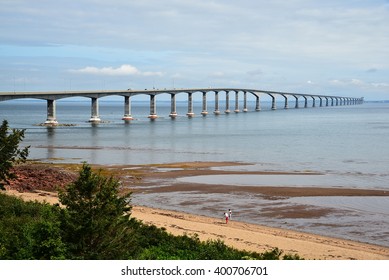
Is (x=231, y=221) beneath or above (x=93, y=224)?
beneath

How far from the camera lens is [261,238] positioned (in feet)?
77.1

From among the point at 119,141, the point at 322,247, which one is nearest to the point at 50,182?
the point at 322,247

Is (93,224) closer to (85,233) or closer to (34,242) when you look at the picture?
(85,233)

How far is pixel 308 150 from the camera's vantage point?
65875 millimetres

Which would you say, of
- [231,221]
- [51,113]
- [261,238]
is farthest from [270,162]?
[51,113]

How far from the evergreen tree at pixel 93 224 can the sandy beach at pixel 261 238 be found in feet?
23.8

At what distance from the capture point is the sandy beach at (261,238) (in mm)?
21281

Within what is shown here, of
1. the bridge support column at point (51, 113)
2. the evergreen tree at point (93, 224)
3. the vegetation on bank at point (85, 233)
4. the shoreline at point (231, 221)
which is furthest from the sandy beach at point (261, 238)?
the bridge support column at point (51, 113)

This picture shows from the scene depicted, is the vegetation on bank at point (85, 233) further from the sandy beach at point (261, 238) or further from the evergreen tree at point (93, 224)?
the sandy beach at point (261, 238)

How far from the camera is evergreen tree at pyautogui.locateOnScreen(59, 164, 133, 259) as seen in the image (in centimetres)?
1544

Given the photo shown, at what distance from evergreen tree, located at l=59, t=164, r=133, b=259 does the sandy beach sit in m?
7.27

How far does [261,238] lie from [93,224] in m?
9.95
